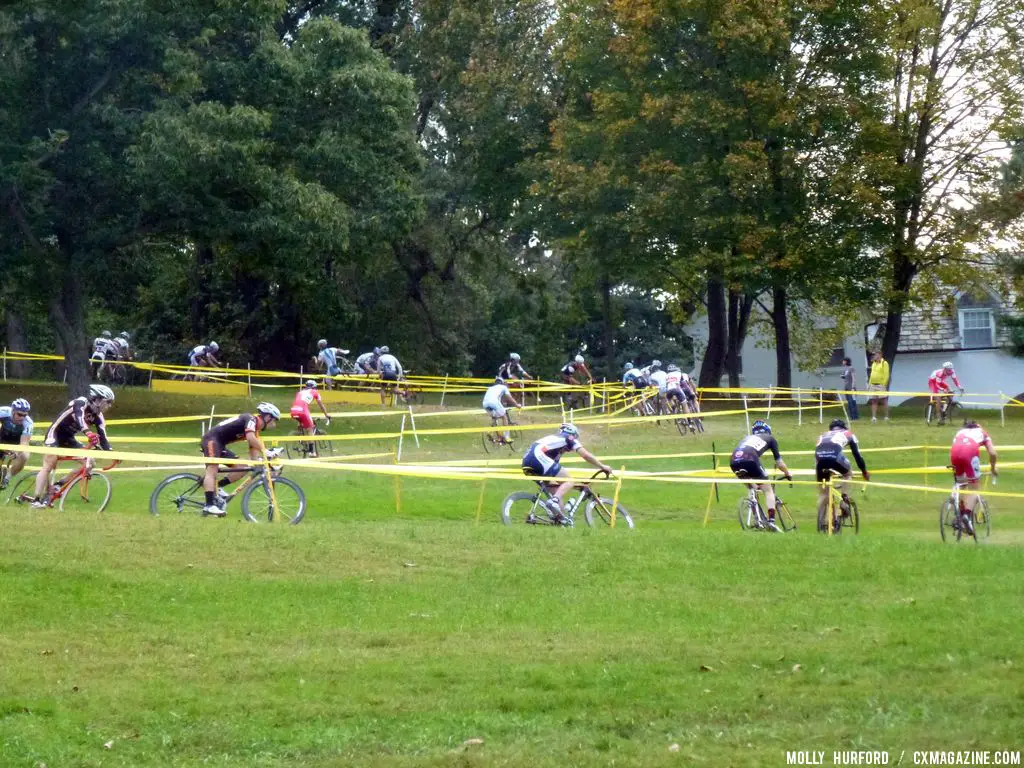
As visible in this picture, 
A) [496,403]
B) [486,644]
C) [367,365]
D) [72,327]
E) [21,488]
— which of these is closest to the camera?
[486,644]

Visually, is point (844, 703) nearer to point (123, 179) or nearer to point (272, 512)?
point (272, 512)

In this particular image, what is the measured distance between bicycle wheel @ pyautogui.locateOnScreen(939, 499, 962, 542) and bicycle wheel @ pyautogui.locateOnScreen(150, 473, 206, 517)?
367 inches

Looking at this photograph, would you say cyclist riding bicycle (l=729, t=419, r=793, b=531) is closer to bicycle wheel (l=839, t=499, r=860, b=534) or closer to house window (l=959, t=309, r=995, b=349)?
bicycle wheel (l=839, t=499, r=860, b=534)

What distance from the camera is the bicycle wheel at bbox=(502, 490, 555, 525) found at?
758 inches

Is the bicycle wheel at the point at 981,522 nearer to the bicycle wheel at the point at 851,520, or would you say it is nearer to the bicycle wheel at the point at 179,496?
the bicycle wheel at the point at 851,520

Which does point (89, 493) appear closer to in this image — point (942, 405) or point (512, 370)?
point (512, 370)

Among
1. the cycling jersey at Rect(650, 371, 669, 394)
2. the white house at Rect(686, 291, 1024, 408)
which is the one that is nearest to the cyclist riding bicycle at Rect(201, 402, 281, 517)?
the cycling jersey at Rect(650, 371, 669, 394)

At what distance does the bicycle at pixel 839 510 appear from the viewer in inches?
782

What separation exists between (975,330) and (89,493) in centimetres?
4764

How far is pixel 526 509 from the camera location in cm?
1944

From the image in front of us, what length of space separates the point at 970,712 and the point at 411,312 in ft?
145

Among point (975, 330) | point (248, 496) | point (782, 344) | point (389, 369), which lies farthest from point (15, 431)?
point (975, 330)

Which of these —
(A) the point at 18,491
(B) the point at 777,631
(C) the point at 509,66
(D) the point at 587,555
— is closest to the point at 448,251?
(C) the point at 509,66

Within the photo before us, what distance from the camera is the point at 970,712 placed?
350 inches
